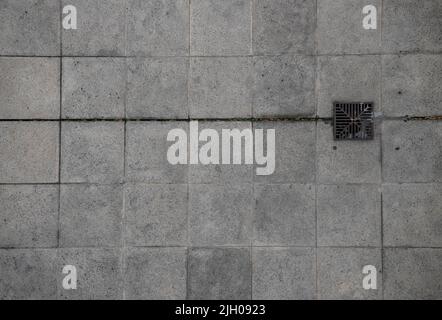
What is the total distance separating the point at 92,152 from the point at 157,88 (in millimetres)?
1314

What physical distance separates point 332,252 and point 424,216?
1.39 m

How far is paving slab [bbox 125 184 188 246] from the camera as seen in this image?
543cm

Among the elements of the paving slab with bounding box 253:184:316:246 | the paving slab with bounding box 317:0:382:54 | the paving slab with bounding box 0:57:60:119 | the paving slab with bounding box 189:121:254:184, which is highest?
the paving slab with bounding box 317:0:382:54

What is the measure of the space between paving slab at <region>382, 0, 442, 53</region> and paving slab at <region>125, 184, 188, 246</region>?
3668mm

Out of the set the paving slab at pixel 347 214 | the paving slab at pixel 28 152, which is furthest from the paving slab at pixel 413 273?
the paving slab at pixel 28 152

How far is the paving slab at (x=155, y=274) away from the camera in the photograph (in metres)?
5.43

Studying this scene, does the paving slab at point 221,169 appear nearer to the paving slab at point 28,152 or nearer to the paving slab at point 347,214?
the paving slab at point 347,214

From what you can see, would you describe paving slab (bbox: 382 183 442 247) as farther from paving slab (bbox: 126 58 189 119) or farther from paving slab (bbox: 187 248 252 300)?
paving slab (bbox: 126 58 189 119)

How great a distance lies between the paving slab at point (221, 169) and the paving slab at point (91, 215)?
1.14 m

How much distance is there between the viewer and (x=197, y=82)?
546 centimetres

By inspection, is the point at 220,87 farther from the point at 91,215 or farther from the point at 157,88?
the point at 91,215

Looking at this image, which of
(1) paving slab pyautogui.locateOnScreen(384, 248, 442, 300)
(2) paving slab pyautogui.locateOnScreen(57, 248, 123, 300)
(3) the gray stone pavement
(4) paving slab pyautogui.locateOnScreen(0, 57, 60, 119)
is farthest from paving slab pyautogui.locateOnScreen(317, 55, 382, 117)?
(4) paving slab pyautogui.locateOnScreen(0, 57, 60, 119)
